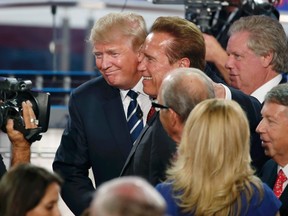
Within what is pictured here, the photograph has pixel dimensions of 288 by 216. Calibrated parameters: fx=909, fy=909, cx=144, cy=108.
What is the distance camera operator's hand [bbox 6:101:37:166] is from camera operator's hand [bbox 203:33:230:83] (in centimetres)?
167

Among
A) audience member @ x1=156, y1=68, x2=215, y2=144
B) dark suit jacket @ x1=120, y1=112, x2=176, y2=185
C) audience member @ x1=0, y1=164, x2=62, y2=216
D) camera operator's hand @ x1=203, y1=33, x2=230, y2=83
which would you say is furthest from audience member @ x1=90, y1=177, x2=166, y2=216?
camera operator's hand @ x1=203, y1=33, x2=230, y2=83

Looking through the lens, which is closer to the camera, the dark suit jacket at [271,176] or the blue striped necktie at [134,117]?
the dark suit jacket at [271,176]

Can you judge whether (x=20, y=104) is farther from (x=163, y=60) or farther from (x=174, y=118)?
(x=174, y=118)

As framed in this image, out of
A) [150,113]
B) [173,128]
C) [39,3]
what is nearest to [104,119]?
[150,113]

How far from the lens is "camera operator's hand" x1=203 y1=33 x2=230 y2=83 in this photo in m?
5.32

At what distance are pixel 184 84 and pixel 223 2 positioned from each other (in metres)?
2.60

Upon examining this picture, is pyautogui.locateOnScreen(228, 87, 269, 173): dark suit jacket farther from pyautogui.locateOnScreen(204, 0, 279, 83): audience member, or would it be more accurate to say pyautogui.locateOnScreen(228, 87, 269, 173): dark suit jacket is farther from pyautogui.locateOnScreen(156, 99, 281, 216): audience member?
pyautogui.locateOnScreen(204, 0, 279, 83): audience member

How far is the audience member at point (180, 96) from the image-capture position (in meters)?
3.27

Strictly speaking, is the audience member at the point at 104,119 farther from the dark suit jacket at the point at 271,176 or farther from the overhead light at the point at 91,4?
the overhead light at the point at 91,4

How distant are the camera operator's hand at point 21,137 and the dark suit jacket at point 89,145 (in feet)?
0.56

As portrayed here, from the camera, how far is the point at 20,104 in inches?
156

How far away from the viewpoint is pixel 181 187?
3.00m

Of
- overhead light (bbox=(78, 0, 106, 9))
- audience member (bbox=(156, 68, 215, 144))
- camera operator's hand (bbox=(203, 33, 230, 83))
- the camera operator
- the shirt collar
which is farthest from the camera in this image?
overhead light (bbox=(78, 0, 106, 9))

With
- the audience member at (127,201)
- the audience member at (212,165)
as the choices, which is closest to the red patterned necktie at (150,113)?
the audience member at (212,165)
